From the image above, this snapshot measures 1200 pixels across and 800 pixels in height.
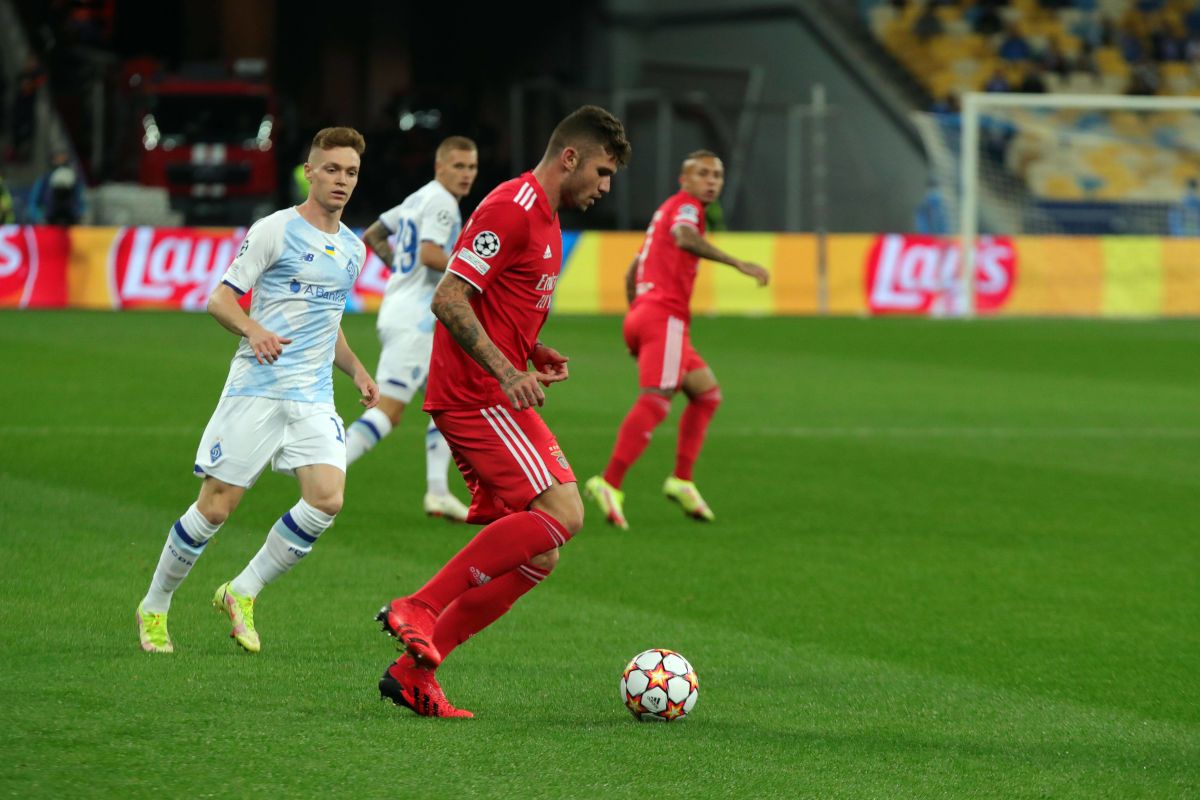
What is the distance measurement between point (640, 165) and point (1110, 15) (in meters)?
10.3

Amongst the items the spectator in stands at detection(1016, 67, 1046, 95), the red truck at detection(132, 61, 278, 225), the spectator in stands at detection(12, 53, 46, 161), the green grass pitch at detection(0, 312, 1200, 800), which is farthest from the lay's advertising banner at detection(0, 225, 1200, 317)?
the green grass pitch at detection(0, 312, 1200, 800)

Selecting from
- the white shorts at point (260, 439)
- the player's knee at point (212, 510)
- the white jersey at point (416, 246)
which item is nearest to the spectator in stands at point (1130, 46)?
the white jersey at point (416, 246)

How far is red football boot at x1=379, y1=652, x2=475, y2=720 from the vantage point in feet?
18.5

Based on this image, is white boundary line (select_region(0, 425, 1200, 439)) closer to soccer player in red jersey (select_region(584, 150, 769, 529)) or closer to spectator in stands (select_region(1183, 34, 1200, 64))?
soccer player in red jersey (select_region(584, 150, 769, 529))

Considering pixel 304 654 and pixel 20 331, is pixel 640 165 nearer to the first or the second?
pixel 20 331

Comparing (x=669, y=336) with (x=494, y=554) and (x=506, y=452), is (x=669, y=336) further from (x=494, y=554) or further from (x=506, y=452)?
(x=494, y=554)

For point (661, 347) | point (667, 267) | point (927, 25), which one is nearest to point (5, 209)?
point (667, 267)

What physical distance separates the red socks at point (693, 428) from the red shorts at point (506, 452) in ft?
15.5

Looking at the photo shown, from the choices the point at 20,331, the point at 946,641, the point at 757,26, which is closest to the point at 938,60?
the point at 757,26

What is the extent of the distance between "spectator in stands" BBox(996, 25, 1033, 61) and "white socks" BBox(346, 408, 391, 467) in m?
28.8

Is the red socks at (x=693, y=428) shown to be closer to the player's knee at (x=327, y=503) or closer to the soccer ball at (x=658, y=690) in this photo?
the player's knee at (x=327, y=503)

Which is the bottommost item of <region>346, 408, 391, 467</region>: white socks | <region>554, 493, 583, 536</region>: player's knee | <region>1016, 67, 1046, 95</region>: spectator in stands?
<region>346, 408, 391, 467</region>: white socks

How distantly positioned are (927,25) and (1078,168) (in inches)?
260

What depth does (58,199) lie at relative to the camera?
92.4ft
